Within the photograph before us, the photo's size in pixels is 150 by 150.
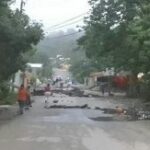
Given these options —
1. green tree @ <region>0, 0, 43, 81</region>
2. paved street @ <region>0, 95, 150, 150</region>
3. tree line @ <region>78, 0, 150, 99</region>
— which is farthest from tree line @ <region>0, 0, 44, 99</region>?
tree line @ <region>78, 0, 150, 99</region>

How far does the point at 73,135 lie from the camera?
20609 mm

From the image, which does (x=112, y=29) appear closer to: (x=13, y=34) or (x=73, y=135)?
(x=13, y=34)

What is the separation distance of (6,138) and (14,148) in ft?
9.73

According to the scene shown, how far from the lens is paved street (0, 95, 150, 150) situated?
17375 millimetres

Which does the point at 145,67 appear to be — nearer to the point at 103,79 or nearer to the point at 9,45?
the point at 9,45

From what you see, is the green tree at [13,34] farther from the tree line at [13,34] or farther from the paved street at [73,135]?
the paved street at [73,135]

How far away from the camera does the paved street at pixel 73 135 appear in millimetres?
17375

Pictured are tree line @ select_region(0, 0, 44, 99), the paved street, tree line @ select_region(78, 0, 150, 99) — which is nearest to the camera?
the paved street

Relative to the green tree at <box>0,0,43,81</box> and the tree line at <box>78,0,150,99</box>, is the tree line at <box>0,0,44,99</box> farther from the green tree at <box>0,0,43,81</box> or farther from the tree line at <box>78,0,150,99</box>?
the tree line at <box>78,0,150,99</box>

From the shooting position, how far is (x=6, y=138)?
19.5 meters

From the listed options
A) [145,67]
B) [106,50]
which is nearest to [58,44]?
[106,50]

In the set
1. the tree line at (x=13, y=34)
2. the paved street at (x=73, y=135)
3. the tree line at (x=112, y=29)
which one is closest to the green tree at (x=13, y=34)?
the tree line at (x=13, y=34)

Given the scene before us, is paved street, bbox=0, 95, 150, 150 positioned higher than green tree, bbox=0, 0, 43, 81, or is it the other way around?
green tree, bbox=0, 0, 43, 81

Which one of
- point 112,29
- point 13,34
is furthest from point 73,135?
point 112,29
